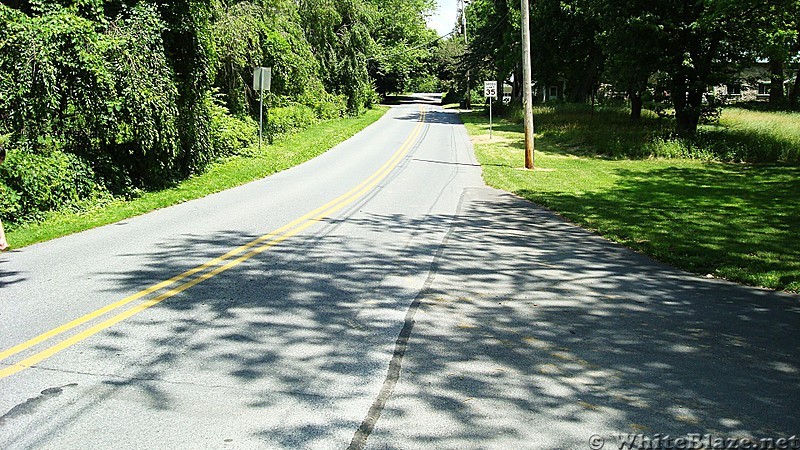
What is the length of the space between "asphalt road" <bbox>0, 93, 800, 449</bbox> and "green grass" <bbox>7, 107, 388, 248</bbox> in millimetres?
1237

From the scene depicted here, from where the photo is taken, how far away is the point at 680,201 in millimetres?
15258

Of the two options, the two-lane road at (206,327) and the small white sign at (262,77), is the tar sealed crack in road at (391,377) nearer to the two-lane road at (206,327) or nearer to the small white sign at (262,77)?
the two-lane road at (206,327)

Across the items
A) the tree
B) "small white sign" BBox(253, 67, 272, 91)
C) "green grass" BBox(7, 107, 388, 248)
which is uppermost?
the tree

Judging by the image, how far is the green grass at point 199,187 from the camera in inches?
424

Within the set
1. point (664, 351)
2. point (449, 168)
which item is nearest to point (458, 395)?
point (664, 351)

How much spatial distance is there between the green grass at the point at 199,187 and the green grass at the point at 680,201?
7127 millimetres

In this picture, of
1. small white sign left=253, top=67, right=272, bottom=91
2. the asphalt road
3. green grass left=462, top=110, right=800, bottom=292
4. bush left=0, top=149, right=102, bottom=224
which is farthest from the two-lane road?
small white sign left=253, top=67, right=272, bottom=91

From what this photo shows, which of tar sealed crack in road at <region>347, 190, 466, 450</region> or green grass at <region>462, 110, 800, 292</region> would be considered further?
green grass at <region>462, 110, 800, 292</region>

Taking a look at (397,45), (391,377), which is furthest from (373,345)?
(397,45)

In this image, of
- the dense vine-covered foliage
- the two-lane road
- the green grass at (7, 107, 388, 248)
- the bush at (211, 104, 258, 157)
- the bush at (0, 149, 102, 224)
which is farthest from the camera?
the bush at (211, 104, 258, 157)

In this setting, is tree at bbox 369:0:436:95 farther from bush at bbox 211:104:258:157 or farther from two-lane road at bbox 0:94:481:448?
two-lane road at bbox 0:94:481:448

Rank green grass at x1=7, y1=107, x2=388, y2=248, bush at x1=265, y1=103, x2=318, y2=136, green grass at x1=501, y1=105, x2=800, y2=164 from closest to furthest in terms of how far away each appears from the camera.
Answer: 1. green grass at x1=7, y1=107, x2=388, y2=248
2. green grass at x1=501, y1=105, x2=800, y2=164
3. bush at x1=265, y1=103, x2=318, y2=136

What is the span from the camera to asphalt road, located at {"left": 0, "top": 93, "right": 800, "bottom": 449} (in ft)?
12.3

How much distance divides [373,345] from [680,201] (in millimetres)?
12458
